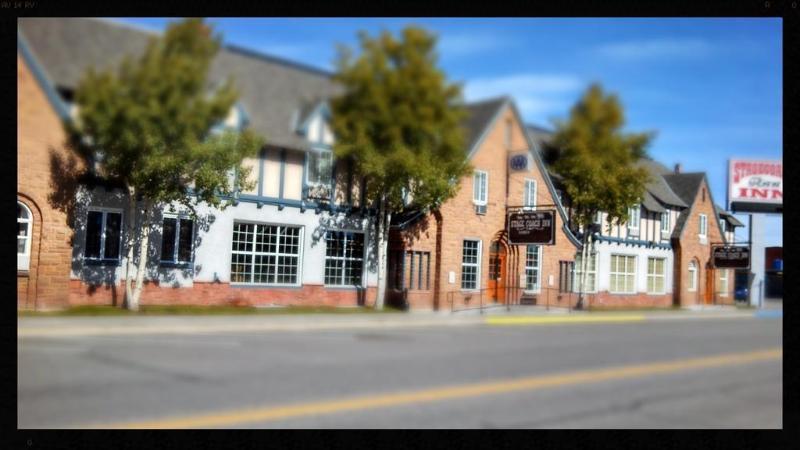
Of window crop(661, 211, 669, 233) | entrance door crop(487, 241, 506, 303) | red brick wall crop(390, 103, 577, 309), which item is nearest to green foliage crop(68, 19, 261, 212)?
red brick wall crop(390, 103, 577, 309)

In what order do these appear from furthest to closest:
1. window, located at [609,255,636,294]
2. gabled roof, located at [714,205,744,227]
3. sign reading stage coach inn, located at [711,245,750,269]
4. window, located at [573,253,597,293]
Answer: sign reading stage coach inn, located at [711,245,750,269], gabled roof, located at [714,205,744,227], window, located at [609,255,636,294], window, located at [573,253,597,293]

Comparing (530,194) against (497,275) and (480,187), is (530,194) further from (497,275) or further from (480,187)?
(497,275)

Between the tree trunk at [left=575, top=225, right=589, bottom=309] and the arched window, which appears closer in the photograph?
the tree trunk at [left=575, top=225, right=589, bottom=309]

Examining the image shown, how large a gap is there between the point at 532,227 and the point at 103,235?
254cm

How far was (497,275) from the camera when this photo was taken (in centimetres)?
479

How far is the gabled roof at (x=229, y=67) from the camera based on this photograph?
13.3 ft

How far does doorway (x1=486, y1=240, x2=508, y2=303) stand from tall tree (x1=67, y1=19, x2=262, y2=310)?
169 centimetres

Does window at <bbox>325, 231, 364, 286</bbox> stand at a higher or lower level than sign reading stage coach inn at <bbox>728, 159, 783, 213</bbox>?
lower

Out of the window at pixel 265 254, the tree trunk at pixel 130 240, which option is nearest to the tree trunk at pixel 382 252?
the window at pixel 265 254

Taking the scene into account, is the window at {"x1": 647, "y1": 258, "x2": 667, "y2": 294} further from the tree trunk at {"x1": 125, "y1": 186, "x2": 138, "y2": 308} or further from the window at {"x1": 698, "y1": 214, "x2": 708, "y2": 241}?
the tree trunk at {"x1": 125, "y1": 186, "x2": 138, "y2": 308}

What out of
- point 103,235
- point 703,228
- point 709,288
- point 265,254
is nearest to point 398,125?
point 265,254

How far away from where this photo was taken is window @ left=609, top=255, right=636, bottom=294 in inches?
205

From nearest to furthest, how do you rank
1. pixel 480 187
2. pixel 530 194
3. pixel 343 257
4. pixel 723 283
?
1. pixel 343 257
2. pixel 480 187
3. pixel 530 194
4. pixel 723 283

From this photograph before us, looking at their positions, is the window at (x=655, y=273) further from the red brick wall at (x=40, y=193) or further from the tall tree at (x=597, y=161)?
the red brick wall at (x=40, y=193)
